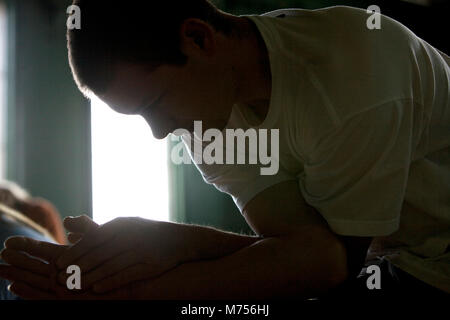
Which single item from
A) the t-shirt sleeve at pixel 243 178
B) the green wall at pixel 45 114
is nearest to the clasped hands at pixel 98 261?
the t-shirt sleeve at pixel 243 178

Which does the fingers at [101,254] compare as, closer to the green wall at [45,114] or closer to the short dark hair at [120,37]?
the short dark hair at [120,37]

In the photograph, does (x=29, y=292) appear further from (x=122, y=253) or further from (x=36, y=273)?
(x=122, y=253)

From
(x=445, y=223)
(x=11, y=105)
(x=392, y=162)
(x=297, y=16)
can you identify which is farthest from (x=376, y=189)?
(x=11, y=105)

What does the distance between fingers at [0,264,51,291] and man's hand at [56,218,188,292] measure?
0.03 m

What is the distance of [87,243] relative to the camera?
2.22 feet

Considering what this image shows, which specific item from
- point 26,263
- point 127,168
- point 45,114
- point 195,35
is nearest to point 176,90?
point 195,35

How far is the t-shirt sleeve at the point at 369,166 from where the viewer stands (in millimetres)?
590

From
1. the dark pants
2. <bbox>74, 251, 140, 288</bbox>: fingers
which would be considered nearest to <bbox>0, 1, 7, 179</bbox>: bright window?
<bbox>74, 251, 140, 288</bbox>: fingers

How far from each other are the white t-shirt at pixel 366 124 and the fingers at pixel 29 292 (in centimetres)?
35

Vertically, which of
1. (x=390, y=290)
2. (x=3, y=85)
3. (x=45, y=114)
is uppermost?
(x=3, y=85)

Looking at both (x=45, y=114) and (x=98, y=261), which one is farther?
(x=45, y=114)

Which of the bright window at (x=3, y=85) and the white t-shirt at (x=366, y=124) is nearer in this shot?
the white t-shirt at (x=366, y=124)

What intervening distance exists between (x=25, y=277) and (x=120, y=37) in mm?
338

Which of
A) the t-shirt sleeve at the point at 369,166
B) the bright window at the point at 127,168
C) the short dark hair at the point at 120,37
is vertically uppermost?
the short dark hair at the point at 120,37
